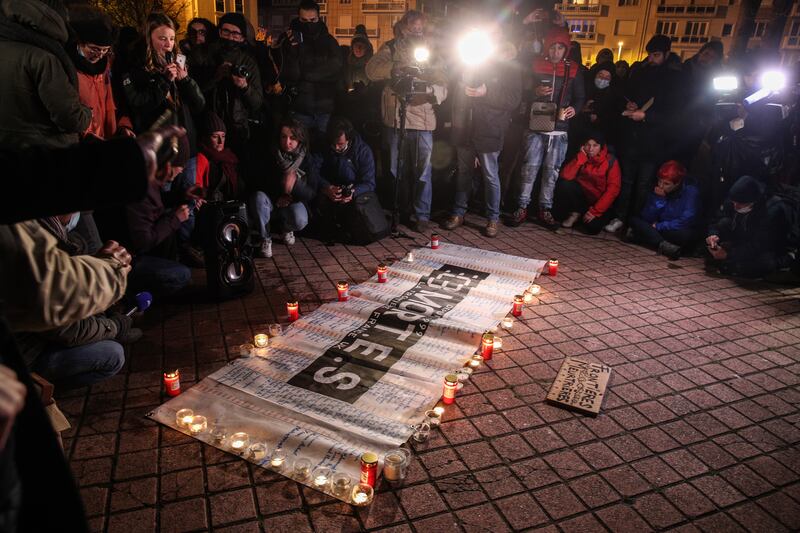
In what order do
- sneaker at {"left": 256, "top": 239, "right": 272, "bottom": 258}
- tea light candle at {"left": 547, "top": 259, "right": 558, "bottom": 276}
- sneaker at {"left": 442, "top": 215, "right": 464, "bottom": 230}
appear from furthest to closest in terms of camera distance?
sneaker at {"left": 442, "top": 215, "right": 464, "bottom": 230}, sneaker at {"left": 256, "top": 239, "right": 272, "bottom": 258}, tea light candle at {"left": 547, "top": 259, "right": 558, "bottom": 276}

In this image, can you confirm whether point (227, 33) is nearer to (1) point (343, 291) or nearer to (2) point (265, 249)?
(2) point (265, 249)

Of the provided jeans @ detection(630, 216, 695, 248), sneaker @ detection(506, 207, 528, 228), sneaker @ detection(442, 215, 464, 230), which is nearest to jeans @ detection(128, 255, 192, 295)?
sneaker @ detection(442, 215, 464, 230)

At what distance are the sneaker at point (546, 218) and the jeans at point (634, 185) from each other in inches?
40.8

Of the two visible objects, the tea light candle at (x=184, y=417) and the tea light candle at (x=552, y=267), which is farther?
the tea light candle at (x=552, y=267)

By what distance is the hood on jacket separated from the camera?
156 inches

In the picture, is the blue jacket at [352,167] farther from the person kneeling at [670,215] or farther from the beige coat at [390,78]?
the person kneeling at [670,215]

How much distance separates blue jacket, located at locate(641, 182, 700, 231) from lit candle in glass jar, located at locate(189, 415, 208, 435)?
655cm

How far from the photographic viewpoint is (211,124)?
19.8ft

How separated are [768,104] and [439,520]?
7.32m

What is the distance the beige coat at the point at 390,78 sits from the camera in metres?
7.02

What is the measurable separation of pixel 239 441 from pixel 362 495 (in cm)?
89

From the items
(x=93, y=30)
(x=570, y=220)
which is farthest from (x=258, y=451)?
(x=570, y=220)

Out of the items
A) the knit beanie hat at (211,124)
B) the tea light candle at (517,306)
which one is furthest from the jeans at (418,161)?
the tea light candle at (517,306)

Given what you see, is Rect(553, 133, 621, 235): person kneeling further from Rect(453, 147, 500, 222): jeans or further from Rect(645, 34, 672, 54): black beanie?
Rect(645, 34, 672, 54): black beanie
